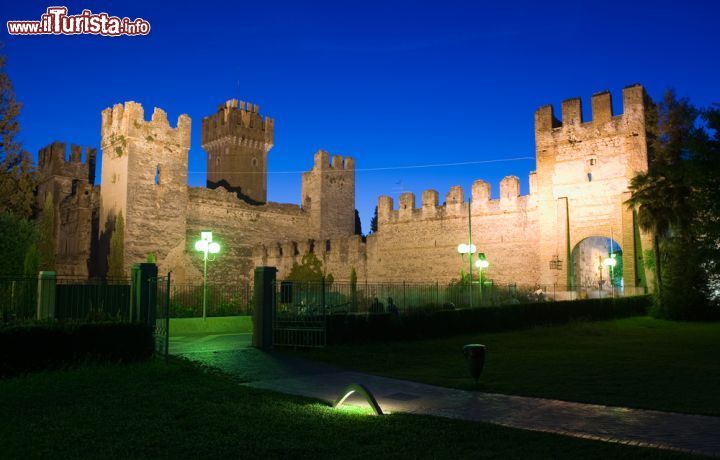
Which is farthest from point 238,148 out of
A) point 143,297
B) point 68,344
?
point 68,344

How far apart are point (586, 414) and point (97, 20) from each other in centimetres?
2099

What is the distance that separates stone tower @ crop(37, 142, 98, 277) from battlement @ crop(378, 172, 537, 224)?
1996cm

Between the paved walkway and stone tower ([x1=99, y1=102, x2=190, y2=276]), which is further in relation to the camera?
stone tower ([x1=99, y1=102, x2=190, y2=276])

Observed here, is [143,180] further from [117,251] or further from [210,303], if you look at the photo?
[210,303]

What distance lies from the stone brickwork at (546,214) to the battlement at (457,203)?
2.2 inches

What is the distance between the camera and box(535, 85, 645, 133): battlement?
2853 cm

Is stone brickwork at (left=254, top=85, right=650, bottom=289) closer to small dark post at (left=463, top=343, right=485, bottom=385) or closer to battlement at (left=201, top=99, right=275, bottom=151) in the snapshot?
small dark post at (left=463, top=343, right=485, bottom=385)

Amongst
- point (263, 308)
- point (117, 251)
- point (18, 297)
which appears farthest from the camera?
point (117, 251)

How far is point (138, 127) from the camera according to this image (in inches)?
1431

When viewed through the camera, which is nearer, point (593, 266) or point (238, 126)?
point (593, 266)

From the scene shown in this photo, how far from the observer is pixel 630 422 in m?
7.16

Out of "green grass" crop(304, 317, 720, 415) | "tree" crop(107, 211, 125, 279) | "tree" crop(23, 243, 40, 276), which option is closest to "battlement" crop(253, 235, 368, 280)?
"tree" crop(107, 211, 125, 279)

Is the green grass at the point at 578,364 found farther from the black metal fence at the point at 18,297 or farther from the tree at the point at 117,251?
the tree at the point at 117,251

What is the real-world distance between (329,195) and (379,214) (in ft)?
37.4
